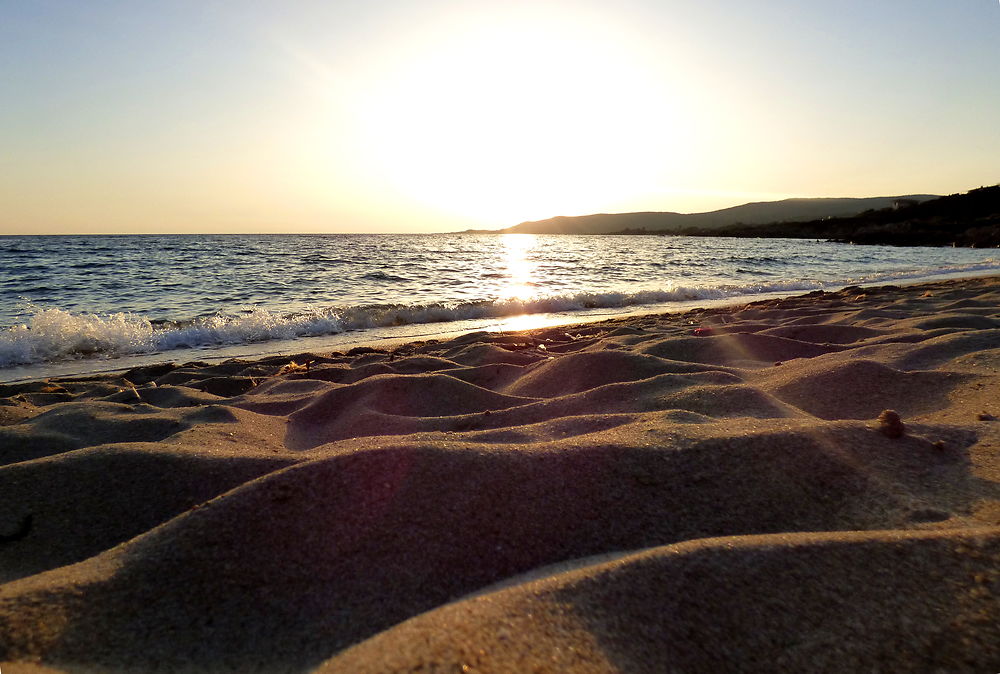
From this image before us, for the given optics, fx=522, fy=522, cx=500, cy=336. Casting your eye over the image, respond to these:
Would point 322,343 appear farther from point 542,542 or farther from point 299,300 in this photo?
point 542,542

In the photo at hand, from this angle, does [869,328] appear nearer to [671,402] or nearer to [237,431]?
[671,402]

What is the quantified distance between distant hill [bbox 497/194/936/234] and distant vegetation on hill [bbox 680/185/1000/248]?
41035 mm

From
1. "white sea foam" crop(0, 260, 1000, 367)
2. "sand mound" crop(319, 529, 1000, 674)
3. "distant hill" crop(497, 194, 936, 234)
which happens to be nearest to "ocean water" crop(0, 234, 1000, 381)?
"white sea foam" crop(0, 260, 1000, 367)

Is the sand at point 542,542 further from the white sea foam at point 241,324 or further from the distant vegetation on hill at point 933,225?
the distant vegetation on hill at point 933,225

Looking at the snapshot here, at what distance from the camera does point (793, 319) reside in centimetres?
495

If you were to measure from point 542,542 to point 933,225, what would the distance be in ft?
120

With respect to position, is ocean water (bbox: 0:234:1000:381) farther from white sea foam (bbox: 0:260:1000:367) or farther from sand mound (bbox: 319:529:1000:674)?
sand mound (bbox: 319:529:1000:674)

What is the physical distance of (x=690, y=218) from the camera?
288ft

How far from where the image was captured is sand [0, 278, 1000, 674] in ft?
2.74

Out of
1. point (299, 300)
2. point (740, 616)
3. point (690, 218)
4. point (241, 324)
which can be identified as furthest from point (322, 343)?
point (690, 218)

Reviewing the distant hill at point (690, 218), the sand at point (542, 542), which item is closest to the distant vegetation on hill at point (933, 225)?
the sand at point (542, 542)

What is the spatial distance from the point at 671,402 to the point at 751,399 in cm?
32

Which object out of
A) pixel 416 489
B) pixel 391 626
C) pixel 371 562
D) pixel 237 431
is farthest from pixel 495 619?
pixel 237 431

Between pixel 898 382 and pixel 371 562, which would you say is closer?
pixel 371 562
